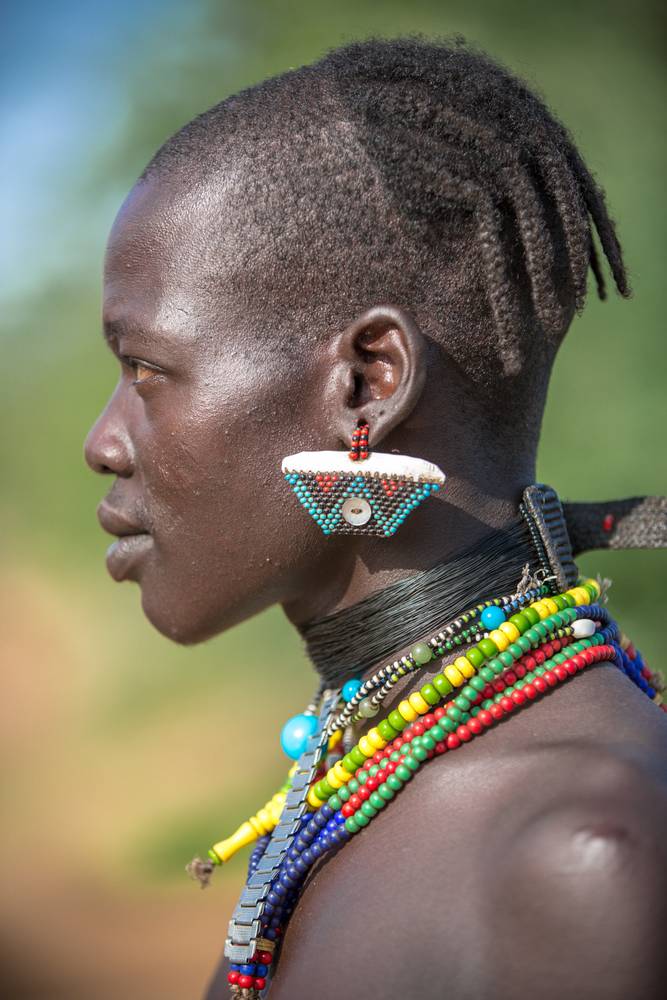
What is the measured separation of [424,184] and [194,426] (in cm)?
68

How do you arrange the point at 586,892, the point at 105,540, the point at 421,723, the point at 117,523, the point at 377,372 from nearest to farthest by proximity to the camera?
the point at 586,892
the point at 421,723
the point at 377,372
the point at 117,523
the point at 105,540

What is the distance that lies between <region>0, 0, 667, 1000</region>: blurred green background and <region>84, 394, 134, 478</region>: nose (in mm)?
4114

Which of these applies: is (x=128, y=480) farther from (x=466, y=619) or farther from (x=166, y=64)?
(x=166, y=64)

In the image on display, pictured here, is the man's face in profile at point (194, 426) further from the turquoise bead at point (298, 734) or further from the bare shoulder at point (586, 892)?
the bare shoulder at point (586, 892)

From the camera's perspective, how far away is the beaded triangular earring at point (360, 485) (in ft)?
7.05

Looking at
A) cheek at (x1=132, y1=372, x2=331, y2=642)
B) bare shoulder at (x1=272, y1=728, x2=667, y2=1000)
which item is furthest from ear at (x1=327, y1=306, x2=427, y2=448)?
bare shoulder at (x1=272, y1=728, x2=667, y2=1000)

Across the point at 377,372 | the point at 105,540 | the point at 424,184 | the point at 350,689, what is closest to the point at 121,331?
the point at 377,372

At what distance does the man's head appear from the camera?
228cm

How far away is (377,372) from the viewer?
7.48 ft

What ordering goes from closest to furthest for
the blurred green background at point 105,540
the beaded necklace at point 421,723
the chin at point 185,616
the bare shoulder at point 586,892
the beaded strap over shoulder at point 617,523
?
the bare shoulder at point 586,892, the beaded necklace at point 421,723, the chin at point 185,616, the beaded strap over shoulder at point 617,523, the blurred green background at point 105,540

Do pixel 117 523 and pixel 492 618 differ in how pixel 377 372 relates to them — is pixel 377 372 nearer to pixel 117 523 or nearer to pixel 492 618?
pixel 492 618

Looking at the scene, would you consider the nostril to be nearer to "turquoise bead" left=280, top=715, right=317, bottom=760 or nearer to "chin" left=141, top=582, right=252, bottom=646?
"chin" left=141, top=582, right=252, bottom=646

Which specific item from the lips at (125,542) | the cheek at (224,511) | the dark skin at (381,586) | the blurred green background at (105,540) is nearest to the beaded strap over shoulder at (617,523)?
the dark skin at (381,586)

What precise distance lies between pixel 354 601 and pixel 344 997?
31.5 inches
